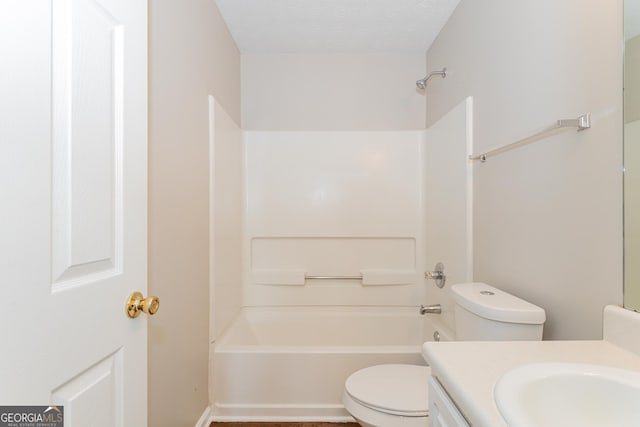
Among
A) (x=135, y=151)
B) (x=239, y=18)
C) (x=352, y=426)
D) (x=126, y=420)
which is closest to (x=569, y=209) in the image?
(x=135, y=151)

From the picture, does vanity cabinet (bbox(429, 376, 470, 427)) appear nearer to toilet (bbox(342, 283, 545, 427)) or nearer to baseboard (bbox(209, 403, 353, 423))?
toilet (bbox(342, 283, 545, 427))

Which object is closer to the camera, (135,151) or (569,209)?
(135,151)

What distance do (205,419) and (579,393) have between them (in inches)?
66.7

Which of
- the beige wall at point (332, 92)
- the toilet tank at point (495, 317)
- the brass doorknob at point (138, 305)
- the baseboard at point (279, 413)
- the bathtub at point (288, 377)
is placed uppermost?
the beige wall at point (332, 92)

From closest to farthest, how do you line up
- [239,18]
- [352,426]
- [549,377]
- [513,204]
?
[549,377] → [513,204] → [352,426] → [239,18]

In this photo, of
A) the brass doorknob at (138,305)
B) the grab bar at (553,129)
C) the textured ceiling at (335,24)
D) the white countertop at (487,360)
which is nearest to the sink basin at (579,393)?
the white countertop at (487,360)

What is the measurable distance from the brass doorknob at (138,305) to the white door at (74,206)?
2cm

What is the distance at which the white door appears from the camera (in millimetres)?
502

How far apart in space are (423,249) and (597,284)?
1495mm

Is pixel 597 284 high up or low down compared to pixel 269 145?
down

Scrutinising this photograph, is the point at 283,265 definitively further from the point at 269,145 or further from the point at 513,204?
the point at 513,204

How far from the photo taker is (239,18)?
1.93 m

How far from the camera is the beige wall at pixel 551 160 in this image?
854 mm

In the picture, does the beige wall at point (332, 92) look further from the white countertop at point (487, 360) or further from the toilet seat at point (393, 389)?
the white countertop at point (487, 360)
